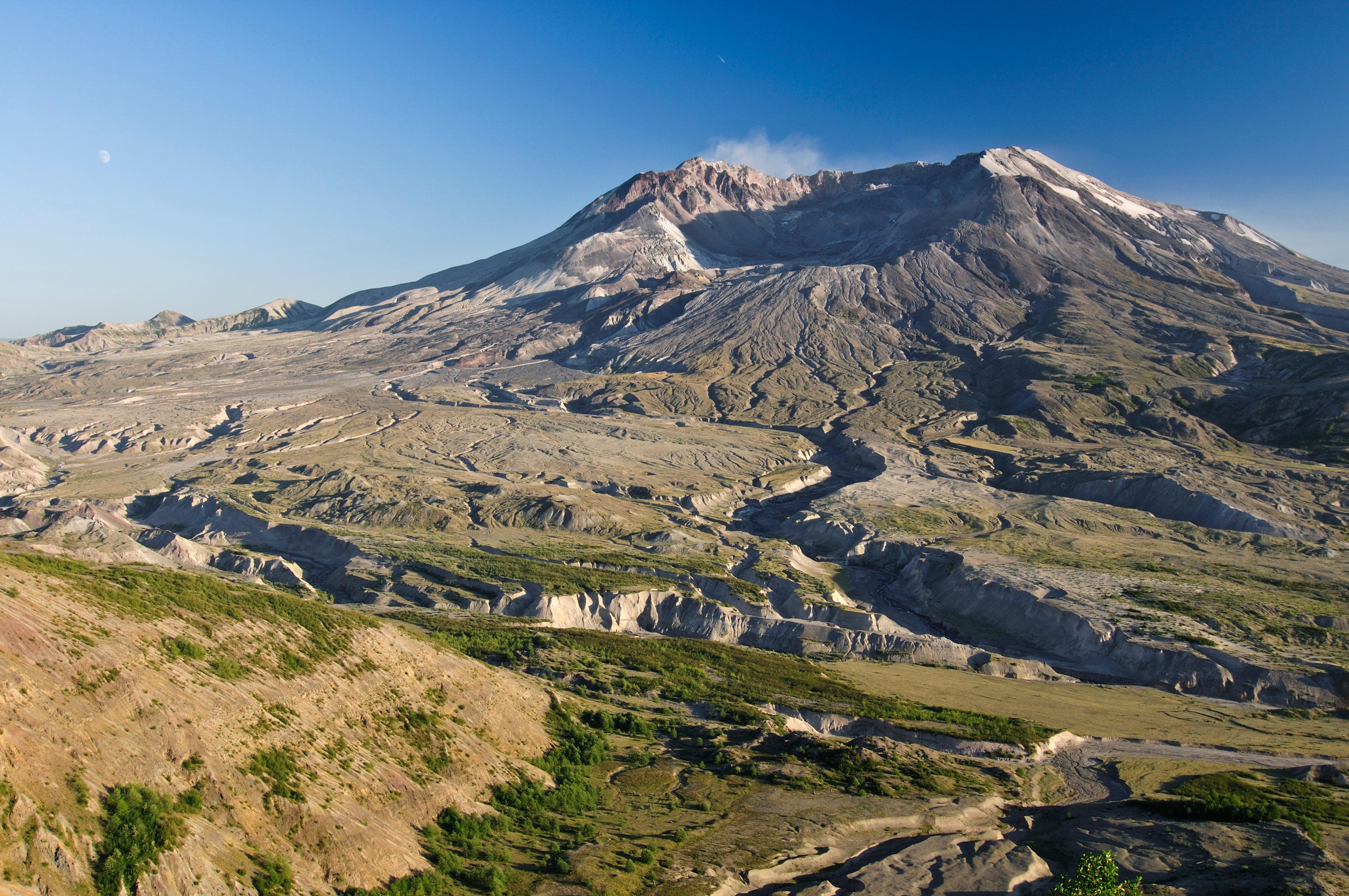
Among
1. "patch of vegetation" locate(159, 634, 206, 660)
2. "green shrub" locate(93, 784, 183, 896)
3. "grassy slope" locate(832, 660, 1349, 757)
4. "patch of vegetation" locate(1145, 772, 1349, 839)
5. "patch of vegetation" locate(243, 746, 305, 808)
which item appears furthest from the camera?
"grassy slope" locate(832, 660, 1349, 757)

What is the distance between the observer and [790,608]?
71500 millimetres

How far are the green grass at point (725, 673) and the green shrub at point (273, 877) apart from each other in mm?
22075

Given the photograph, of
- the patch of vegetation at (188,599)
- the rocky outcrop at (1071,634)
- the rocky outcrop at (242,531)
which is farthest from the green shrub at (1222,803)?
the rocky outcrop at (242,531)

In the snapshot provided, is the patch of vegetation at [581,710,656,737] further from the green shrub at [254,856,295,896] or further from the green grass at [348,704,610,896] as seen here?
the green shrub at [254,856,295,896]

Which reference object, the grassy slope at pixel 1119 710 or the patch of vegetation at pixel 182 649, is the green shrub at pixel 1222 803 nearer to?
the grassy slope at pixel 1119 710

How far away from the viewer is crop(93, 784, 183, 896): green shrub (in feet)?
61.3

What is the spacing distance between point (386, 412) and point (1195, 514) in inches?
5247

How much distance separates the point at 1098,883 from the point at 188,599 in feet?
103

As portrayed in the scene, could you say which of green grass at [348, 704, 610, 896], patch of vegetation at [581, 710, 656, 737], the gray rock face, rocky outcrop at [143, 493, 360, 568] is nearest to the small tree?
the gray rock face

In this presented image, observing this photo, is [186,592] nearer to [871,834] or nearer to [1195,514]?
[871,834]

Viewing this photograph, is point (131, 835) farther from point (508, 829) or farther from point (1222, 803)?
point (1222, 803)

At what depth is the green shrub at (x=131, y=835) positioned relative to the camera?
1869cm

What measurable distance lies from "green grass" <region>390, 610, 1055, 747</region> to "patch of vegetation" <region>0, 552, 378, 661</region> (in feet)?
34.7

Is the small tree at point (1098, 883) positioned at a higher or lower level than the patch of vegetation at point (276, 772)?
lower
